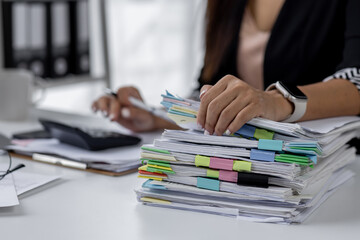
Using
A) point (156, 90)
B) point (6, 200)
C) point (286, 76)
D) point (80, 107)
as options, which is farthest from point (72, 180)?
point (156, 90)

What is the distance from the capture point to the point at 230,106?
0.85 m

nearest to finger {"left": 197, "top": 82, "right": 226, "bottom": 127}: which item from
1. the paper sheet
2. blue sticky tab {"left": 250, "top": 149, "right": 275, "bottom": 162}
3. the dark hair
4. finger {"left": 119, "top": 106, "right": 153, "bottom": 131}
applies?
blue sticky tab {"left": 250, "top": 149, "right": 275, "bottom": 162}

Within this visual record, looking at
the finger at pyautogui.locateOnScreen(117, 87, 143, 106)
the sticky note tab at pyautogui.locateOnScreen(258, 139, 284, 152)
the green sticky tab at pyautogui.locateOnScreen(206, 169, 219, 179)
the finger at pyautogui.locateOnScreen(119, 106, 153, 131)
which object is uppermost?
the sticky note tab at pyautogui.locateOnScreen(258, 139, 284, 152)

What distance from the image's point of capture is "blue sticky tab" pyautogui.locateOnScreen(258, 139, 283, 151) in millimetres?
792

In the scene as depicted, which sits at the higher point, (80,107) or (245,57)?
(245,57)

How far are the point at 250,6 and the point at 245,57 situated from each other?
0.16 m

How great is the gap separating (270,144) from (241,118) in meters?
0.07

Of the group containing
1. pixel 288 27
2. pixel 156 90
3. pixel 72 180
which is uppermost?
pixel 288 27

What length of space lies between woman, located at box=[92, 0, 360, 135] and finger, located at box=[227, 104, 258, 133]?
6cm

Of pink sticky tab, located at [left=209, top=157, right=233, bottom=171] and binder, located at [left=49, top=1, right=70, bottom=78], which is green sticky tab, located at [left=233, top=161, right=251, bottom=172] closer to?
pink sticky tab, located at [left=209, top=157, right=233, bottom=171]

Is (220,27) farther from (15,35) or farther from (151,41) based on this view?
(151,41)

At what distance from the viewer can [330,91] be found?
1.06 meters

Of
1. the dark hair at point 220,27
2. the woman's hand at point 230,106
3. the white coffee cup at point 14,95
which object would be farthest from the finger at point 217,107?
the white coffee cup at point 14,95

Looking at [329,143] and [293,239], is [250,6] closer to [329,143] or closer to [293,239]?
[329,143]
